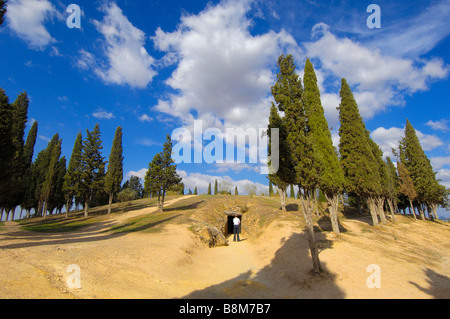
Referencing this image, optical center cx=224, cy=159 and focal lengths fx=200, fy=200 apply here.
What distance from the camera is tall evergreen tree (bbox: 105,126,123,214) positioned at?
3653cm

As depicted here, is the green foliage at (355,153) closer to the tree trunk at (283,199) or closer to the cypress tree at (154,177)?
the tree trunk at (283,199)

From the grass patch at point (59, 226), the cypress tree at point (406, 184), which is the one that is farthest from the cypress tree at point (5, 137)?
the cypress tree at point (406, 184)

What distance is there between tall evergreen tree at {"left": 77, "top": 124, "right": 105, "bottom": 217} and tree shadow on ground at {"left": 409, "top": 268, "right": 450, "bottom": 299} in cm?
3949

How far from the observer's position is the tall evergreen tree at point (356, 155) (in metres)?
23.1

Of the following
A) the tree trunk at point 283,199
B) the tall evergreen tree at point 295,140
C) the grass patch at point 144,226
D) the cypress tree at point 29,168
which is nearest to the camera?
the tall evergreen tree at point 295,140

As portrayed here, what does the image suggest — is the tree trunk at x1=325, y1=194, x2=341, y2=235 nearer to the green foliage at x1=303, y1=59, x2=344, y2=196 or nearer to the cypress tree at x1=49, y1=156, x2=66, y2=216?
the green foliage at x1=303, y1=59, x2=344, y2=196

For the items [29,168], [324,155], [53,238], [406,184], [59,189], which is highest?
[29,168]

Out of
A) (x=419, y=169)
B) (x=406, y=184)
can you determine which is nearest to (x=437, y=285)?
(x=406, y=184)

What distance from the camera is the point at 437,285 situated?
775 cm

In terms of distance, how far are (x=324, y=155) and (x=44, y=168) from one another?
5735cm

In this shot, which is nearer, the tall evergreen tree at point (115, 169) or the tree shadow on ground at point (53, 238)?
the tree shadow on ground at point (53, 238)

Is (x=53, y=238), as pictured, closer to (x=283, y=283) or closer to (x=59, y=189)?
(x=283, y=283)

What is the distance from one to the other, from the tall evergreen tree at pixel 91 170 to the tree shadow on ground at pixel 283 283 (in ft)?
109
